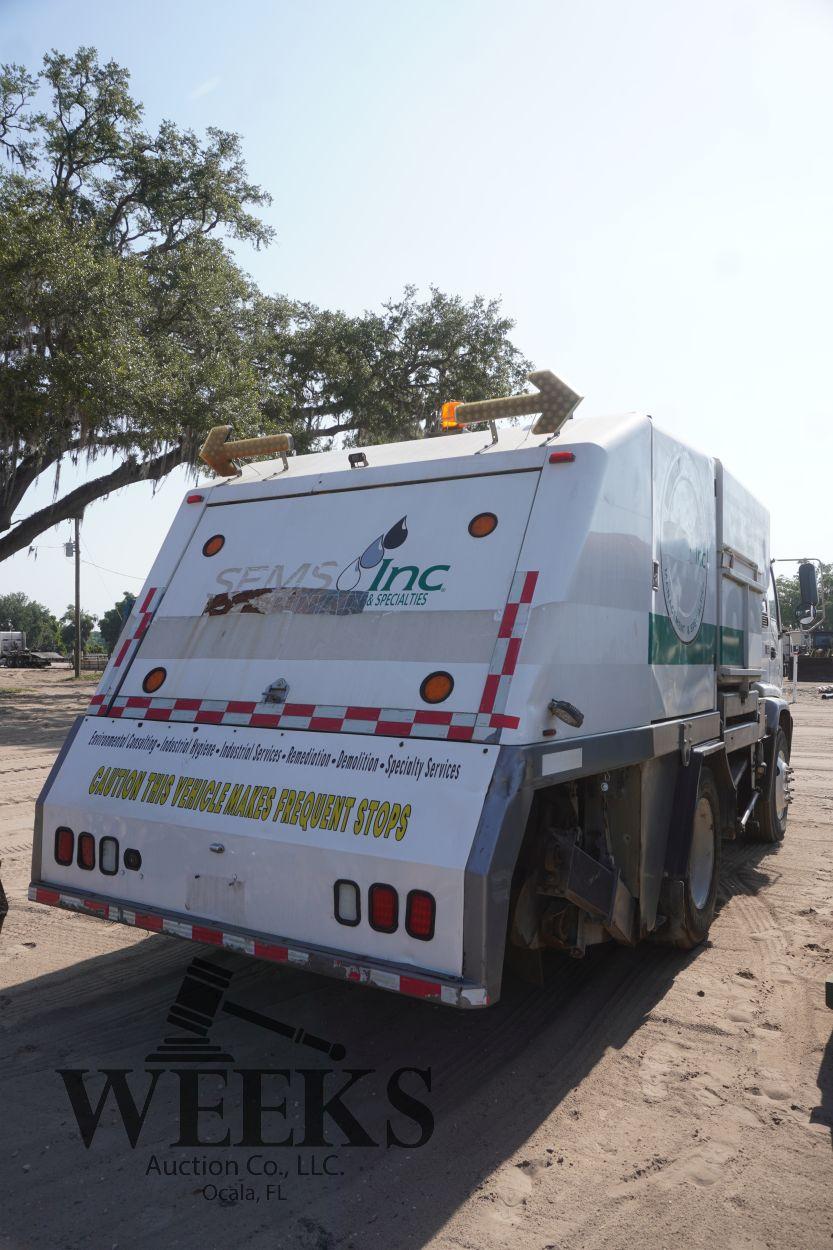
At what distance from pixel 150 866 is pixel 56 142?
23696 mm

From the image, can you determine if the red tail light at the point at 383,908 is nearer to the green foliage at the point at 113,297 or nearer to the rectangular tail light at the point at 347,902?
the rectangular tail light at the point at 347,902

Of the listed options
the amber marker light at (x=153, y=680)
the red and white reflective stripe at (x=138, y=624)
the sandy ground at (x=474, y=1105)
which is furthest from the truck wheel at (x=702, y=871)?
the red and white reflective stripe at (x=138, y=624)

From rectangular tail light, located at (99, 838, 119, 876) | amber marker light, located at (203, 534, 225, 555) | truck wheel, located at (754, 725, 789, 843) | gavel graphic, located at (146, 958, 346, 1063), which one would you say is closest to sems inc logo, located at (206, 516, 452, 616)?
amber marker light, located at (203, 534, 225, 555)

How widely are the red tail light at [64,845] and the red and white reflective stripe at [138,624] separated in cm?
97

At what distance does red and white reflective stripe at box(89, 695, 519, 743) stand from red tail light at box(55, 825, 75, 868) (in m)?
0.65

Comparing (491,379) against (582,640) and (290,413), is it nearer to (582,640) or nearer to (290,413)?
(290,413)

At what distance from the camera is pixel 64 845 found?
465 centimetres

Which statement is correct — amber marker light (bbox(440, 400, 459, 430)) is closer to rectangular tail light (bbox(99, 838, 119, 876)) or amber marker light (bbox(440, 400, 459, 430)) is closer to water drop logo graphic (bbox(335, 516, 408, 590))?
water drop logo graphic (bbox(335, 516, 408, 590))

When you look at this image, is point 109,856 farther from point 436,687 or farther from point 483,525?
point 483,525

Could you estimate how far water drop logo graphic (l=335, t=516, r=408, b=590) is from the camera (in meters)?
4.68

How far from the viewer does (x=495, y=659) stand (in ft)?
13.3

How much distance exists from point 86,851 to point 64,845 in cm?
16

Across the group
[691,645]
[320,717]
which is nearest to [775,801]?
[691,645]

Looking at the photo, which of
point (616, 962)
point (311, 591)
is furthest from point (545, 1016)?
point (311, 591)
